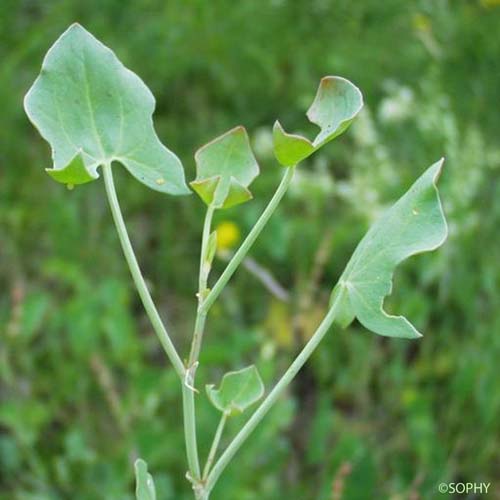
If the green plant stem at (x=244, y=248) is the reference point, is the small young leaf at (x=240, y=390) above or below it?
below

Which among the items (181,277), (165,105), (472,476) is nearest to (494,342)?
(472,476)

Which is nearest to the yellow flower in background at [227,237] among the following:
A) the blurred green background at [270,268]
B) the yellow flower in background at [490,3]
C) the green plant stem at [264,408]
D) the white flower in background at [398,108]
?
the blurred green background at [270,268]

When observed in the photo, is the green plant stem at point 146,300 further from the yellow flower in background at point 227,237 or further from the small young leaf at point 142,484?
the yellow flower in background at point 227,237

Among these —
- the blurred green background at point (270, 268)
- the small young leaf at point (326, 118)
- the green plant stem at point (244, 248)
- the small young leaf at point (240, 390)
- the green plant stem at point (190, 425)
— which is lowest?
the blurred green background at point (270, 268)

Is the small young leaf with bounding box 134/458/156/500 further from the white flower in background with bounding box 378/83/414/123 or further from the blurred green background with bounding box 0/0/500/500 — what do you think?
the white flower in background with bounding box 378/83/414/123

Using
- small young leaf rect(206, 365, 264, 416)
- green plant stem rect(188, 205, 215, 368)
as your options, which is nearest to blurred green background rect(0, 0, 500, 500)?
small young leaf rect(206, 365, 264, 416)

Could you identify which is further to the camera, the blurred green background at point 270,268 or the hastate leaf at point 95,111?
the blurred green background at point 270,268

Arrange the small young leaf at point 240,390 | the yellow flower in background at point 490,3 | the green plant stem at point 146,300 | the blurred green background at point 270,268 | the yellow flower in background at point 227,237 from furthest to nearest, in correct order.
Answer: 1. the yellow flower in background at point 490,3
2. the yellow flower in background at point 227,237
3. the blurred green background at point 270,268
4. the small young leaf at point 240,390
5. the green plant stem at point 146,300

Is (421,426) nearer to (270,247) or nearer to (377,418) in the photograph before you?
(377,418)
